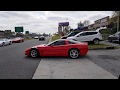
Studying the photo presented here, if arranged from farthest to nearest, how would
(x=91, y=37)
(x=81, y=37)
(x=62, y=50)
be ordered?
(x=81, y=37) < (x=91, y=37) < (x=62, y=50)

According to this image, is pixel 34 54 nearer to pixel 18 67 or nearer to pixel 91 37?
pixel 18 67

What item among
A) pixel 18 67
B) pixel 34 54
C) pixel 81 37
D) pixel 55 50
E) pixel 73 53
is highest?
pixel 81 37

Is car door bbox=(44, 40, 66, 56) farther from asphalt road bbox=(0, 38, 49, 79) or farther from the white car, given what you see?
the white car

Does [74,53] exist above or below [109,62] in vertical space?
above

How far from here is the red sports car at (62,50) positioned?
1122cm

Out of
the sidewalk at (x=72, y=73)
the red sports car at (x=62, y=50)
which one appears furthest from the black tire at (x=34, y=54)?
the sidewalk at (x=72, y=73)

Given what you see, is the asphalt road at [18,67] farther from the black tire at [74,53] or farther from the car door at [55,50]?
the black tire at [74,53]

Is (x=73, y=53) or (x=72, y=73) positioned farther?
(x=73, y=53)

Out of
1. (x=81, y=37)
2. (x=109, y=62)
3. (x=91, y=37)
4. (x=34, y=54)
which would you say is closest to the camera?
(x=109, y=62)

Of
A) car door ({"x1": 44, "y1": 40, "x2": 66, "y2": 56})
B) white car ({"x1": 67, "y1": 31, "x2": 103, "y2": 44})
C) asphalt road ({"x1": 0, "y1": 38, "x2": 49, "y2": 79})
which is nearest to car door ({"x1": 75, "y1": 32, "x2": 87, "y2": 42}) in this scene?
white car ({"x1": 67, "y1": 31, "x2": 103, "y2": 44})

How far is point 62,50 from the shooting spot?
11375 mm

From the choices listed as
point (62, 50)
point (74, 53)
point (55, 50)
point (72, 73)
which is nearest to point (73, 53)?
point (74, 53)
